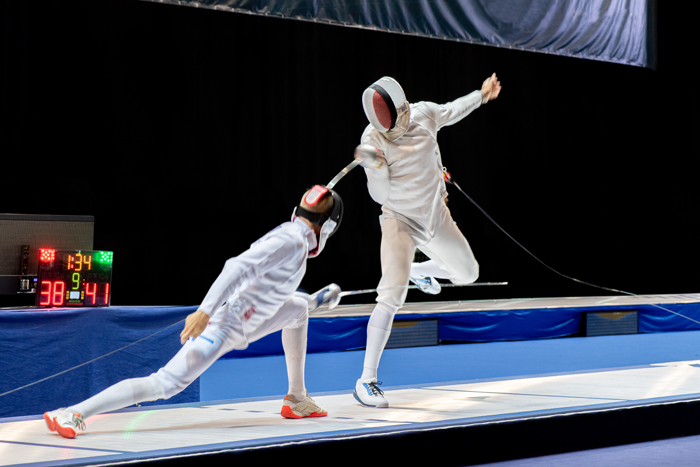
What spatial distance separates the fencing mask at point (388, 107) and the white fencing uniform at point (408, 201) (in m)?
0.05

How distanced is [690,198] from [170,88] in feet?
20.3

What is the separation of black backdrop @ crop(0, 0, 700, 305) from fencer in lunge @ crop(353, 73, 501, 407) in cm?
325

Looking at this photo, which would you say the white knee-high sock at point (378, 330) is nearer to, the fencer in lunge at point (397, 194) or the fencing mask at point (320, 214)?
the fencer in lunge at point (397, 194)

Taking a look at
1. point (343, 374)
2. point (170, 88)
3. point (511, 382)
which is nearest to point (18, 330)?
point (343, 374)

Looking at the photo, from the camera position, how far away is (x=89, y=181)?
506 cm

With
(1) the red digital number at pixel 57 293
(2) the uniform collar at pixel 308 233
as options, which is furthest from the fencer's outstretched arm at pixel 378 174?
(1) the red digital number at pixel 57 293

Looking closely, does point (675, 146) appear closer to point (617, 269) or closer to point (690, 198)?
point (690, 198)

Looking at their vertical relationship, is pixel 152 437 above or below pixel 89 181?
below

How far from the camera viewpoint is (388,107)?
2.37 metres

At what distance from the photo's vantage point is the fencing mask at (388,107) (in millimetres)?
2365

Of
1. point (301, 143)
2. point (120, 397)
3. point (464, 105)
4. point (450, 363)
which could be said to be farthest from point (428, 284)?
point (301, 143)

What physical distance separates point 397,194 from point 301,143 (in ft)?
11.6

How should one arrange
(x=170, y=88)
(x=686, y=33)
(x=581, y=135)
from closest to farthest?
(x=170, y=88)
(x=581, y=135)
(x=686, y=33)

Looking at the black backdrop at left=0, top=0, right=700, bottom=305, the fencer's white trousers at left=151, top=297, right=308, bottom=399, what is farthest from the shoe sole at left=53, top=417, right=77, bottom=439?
the black backdrop at left=0, top=0, right=700, bottom=305
